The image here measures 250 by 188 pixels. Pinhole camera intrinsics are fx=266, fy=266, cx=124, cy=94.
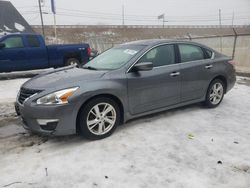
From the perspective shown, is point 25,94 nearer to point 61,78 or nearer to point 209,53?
point 61,78

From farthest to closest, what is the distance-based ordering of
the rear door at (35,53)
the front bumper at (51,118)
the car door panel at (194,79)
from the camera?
the rear door at (35,53) < the car door panel at (194,79) < the front bumper at (51,118)

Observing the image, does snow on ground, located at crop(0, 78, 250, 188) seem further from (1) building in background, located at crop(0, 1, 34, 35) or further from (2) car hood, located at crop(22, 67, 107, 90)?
(1) building in background, located at crop(0, 1, 34, 35)

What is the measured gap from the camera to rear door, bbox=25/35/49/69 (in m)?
10.9

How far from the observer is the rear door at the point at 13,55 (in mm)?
10328

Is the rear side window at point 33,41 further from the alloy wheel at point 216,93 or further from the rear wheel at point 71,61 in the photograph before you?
the alloy wheel at point 216,93

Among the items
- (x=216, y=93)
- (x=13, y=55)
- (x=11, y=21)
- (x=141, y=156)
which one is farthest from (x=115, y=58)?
(x=11, y=21)

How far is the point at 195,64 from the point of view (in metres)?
5.32

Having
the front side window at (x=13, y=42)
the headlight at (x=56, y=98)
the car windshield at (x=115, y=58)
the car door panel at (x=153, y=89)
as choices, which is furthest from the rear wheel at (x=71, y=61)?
the headlight at (x=56, y=98)

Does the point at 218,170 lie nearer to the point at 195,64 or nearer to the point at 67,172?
the point at 67,172

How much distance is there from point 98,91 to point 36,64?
7.89 m

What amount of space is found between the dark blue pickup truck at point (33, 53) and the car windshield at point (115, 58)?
590 centimetres

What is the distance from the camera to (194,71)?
17.3 feet

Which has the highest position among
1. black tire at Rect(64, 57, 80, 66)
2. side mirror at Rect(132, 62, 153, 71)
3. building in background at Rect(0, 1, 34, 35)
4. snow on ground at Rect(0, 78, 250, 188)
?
building in background at Rect(0, 1, 34, 35)

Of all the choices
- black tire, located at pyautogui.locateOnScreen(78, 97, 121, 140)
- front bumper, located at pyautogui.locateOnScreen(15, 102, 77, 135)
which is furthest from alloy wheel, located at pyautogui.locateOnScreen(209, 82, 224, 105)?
front bumper, located at pyautogui.locateOnScreen(15, 102, 77, 135)
